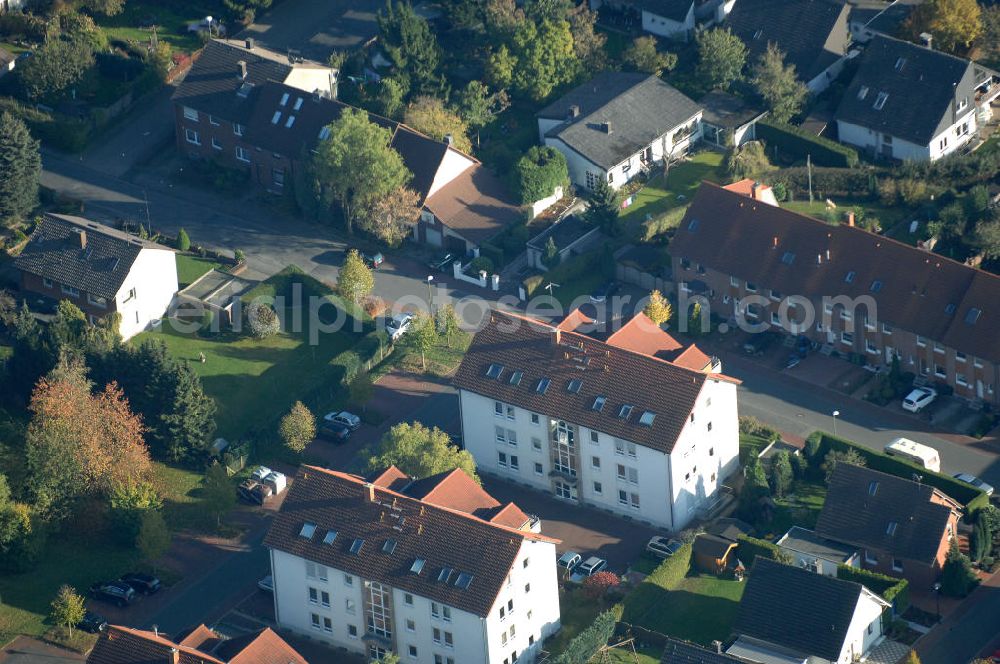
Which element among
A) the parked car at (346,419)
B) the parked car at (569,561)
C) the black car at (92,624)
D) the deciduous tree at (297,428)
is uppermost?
the parked car at (569,561)

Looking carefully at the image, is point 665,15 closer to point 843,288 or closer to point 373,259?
point 373,259

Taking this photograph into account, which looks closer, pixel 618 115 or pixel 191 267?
pixel 191 267

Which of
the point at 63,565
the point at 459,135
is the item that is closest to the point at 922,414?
the point at 459,135

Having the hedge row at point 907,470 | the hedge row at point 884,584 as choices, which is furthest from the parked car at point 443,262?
the hedge row at point 884,584

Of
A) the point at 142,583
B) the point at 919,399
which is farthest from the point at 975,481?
the point at 142,583

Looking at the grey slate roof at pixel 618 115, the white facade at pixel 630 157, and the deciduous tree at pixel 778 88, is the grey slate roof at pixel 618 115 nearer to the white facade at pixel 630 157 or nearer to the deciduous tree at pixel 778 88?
the white facade at pixel 630 157

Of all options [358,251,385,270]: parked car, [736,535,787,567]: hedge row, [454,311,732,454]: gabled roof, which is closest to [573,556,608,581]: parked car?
[454,311,732,454]: gabled roof

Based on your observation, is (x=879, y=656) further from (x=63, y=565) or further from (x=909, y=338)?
(x=63, y=565)
